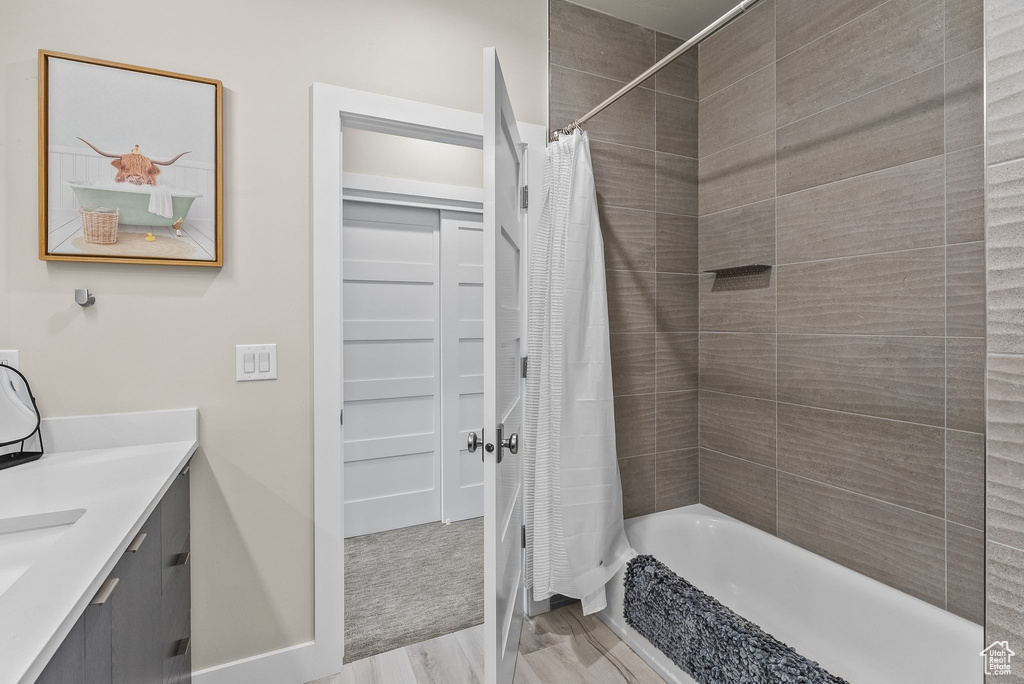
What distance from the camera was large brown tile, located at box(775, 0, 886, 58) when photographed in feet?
5.49

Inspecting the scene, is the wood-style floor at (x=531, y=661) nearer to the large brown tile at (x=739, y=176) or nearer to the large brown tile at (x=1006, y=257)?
the large brown tile at (x=1006, y=257)

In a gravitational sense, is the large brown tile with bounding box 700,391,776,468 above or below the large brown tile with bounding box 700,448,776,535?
above

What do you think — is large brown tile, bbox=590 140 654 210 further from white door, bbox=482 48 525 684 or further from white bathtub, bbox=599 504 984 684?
white bathtub, bbox=599 504 984 684

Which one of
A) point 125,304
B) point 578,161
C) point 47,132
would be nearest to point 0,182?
point 47,132

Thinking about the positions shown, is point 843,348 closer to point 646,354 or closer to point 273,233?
point 646,354

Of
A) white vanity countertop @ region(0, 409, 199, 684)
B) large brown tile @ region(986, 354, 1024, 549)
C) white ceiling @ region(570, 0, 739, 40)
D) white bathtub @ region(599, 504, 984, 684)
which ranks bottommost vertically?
white bathtub @ region(599, 504, 984, 684)

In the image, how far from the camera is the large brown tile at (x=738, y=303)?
2.00 m

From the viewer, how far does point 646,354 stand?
2180mm

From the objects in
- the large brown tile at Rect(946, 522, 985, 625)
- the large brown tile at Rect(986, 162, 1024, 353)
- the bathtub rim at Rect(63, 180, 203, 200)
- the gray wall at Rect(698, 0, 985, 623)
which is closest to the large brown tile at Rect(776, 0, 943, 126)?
the gray wall at Rect(698, 0, 985, 623)

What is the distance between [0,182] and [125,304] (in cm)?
41

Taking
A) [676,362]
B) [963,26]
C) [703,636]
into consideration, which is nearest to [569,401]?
[676,362]

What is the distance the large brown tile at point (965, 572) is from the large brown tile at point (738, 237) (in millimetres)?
1112

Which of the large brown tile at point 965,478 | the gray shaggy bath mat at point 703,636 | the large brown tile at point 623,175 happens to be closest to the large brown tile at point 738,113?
the large brown tile at point 623,175

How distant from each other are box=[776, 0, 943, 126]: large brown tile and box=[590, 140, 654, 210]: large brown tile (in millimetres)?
556
